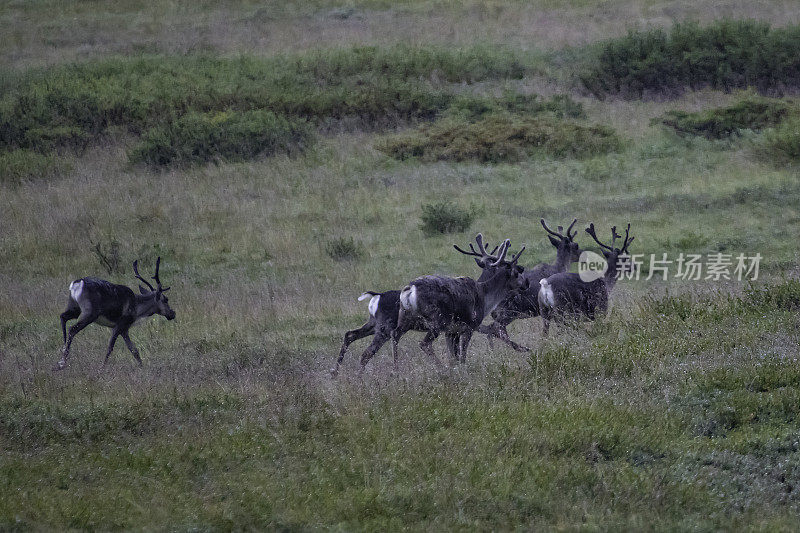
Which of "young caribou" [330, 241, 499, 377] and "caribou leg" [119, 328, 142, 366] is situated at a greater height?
"young caribou" [330, 241, 499, 377]

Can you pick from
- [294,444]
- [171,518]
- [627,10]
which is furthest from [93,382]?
[627,10]

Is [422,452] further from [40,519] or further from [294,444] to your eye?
[40,519]

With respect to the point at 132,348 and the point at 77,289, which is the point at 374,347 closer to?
the point at 132,348

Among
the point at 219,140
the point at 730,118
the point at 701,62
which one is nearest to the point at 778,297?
the point at 730,118

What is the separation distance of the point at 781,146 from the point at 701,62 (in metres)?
8.59

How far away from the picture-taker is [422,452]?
308 inches

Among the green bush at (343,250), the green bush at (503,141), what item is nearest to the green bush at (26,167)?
the green bush at (503,141)

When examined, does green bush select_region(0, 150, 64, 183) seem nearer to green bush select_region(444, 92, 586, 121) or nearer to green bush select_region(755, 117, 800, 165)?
green bush select_region(444, 92, 586, 121)

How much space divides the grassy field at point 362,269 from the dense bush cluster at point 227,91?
0.42ft

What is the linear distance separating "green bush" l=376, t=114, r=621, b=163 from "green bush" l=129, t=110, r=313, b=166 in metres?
2.48

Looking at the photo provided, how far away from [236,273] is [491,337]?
7.35 m

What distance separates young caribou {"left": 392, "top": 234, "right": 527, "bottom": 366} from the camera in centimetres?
1100

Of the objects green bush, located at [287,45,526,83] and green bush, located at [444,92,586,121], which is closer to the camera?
green bush, located at [444,92,586,121]

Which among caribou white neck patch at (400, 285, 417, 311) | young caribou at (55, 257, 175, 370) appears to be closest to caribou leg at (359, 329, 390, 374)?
caribou white neck patch at (400, 285, 417, 311)
